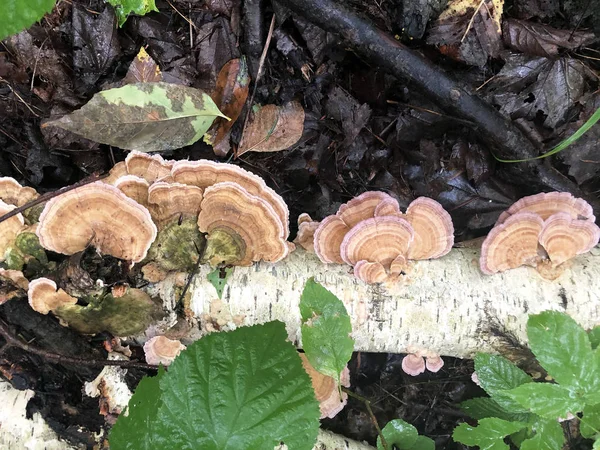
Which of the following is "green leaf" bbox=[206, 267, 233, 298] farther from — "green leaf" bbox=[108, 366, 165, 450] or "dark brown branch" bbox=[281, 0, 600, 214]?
"dark brown branch" bbox=[281, 0, 600, 214]

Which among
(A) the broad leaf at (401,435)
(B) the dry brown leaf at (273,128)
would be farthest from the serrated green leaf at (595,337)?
(B) the dry brown leaf at (273,128)

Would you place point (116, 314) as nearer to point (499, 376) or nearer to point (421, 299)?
point (421, 299)

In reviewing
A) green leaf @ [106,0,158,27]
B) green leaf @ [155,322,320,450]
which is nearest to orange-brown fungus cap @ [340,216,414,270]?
green leaf @ [155,322,320,450]

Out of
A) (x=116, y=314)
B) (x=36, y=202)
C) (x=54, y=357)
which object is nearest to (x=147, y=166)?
(x=36, y=202)

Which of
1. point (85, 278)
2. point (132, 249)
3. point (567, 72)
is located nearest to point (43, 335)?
point (85, 278)

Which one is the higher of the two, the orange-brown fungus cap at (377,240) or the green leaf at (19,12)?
the green leaf at (19,12)

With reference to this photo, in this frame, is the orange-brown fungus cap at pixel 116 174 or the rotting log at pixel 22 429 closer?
the orange-brown fungus cap at pixel 116 174

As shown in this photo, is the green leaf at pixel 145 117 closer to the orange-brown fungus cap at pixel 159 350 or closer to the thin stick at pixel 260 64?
the thin stick at pixel 260 64

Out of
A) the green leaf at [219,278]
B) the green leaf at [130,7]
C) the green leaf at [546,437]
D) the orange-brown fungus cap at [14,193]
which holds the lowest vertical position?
the green leaf at [546,437]
